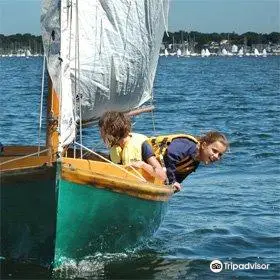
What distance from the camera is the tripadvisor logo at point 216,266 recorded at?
1011cm

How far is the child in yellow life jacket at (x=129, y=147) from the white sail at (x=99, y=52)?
0.38m

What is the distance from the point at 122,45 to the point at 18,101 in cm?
2943

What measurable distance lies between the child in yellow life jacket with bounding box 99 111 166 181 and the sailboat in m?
0.11

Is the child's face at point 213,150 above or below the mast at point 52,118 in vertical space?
below

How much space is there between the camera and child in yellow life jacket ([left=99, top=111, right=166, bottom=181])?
9766mm

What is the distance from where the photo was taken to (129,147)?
32.3ft

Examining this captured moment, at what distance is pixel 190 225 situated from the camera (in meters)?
12.3

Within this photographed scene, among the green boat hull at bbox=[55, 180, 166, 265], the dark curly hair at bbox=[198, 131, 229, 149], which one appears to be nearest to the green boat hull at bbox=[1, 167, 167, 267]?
the green boat hull at bbox=[55, 180, 166, 265]

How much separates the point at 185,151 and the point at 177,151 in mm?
82

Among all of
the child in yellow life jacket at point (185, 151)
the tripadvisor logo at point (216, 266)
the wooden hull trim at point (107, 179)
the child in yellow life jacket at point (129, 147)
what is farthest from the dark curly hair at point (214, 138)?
the tripadvisor logo at point (216, 266)

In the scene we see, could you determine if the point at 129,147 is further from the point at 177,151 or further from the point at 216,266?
the point at 216,266

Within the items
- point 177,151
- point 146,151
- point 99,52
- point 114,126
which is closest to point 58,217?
point 114,126

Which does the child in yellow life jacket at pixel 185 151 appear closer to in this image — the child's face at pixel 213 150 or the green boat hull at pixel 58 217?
the child's face at pixel 213 150

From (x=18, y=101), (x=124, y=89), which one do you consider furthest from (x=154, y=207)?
(x=18, y=101)
